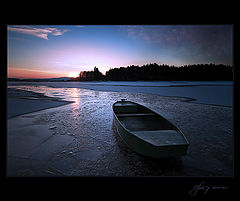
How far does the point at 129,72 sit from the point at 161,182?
54235 mm

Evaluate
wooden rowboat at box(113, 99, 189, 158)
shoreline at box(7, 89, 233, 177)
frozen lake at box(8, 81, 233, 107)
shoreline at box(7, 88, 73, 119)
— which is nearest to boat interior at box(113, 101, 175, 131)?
wooden rowboat at box(113, 99, 189, 158)

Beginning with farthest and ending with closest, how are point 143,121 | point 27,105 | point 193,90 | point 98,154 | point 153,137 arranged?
point 193,90 < point 27,105 < point 143,121 < point 98,154 < point 153,137

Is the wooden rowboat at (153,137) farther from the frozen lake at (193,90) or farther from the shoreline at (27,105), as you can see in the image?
the frozen lake at (193,90)

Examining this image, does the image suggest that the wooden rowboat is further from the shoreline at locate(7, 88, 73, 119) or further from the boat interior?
the shoreline at locate(7, 88, 73, 119)

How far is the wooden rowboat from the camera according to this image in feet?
8.27

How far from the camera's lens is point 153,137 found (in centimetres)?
319

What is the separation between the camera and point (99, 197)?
1696 millimetres

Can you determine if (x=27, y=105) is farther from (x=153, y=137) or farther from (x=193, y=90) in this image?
(x=193, y=90)

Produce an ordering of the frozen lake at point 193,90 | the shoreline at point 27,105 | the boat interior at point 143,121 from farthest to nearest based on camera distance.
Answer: the frozen lake at point 193,90 < the shoreline at point 27,105 < the boat interior at point 143,121

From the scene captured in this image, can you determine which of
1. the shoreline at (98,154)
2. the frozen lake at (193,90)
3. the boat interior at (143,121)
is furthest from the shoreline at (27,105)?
the frozen lake at (193,90)

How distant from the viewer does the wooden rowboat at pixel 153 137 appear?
252 cm

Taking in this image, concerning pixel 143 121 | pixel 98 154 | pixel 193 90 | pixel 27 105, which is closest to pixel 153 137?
pixel 98 154
